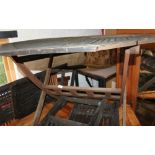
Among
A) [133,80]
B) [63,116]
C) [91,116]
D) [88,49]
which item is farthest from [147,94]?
[88,49]

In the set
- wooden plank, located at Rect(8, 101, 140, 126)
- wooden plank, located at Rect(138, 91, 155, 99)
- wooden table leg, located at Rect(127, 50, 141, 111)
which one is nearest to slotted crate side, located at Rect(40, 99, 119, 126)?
wooden plank, located at Rect(8, 101, 140, 126)

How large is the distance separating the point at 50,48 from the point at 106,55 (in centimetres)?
185

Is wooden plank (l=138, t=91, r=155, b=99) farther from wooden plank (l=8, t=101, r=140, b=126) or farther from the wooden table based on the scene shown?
wooden plank (l=8, t=101, r=140, b=126)

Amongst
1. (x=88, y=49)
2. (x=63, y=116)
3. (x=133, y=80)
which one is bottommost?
(x=63, y=116)

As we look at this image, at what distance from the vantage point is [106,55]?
2.69m

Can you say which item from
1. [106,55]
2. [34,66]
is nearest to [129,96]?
[106,55]

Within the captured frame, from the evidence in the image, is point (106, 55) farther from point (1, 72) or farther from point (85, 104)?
point (1, 72)

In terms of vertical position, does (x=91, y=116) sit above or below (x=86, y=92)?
below

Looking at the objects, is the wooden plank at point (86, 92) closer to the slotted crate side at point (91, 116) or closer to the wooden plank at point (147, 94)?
the slotted crate side at point (91, 116)

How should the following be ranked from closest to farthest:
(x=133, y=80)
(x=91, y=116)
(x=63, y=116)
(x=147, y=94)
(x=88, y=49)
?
(x=88, y=49), (x=91, y=116), (x=63, y=116), (x=133, y=80), (x=147, y=94)

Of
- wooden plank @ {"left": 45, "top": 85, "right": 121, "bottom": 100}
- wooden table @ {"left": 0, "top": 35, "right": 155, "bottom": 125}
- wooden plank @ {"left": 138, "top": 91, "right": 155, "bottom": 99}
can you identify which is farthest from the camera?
wooden plank @ {"left": 138, "top": 91, "right": 155, "bottom": 99}

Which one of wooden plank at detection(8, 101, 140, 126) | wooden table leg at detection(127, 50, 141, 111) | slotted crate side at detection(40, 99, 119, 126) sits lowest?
wooden plank at detection(8, 101, 140, 126)

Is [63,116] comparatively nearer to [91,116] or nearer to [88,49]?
[91,116]

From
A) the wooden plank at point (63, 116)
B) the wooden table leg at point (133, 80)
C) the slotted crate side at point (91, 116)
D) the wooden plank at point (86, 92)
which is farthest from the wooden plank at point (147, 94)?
the wooden plank at point (86, 92)
